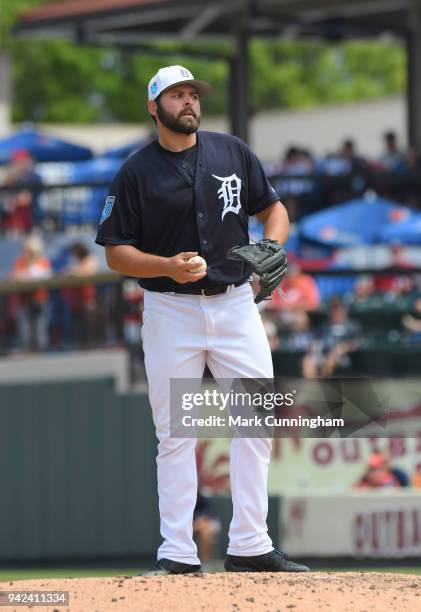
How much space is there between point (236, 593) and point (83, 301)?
7.30m

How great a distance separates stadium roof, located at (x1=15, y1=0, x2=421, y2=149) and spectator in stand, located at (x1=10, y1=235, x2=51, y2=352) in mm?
5084

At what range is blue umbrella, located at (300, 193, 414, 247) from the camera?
1351 centimetres

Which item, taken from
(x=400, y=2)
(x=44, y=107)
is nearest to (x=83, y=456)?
(x=400, y=2)

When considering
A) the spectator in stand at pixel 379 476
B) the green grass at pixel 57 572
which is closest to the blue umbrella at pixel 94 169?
the green grass at pixel 57 572

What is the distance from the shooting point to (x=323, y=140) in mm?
30969

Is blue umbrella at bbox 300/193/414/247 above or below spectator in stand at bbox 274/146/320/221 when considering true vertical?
below

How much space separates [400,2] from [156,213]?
44.4 feet

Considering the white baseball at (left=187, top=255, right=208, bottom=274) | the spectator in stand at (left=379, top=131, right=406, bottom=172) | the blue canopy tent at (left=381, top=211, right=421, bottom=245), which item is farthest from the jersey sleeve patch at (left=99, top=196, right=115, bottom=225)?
the spectator in stand at (left=379, top=131, right=406, bottom=172)

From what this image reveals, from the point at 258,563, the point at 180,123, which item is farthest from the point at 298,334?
the point at 180,123

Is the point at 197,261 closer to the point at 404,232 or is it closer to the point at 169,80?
the point at 169,80

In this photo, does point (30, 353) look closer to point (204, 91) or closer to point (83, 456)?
point (83, 456)

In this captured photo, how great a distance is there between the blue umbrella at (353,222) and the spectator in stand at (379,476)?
2617mm

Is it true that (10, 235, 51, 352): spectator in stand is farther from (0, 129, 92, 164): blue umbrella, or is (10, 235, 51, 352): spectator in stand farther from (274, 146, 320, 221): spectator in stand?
(0, 129, 92, 164): blue umbrella

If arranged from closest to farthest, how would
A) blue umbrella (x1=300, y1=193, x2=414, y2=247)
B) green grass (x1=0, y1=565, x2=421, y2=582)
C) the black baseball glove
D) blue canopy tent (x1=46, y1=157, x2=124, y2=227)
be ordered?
the black baseball glove → green grass (x1=0, y1=565, x2=421, y2=582) → blue umbrella (x1=300, y1=193, x2=414, y2=247) → blue canopy tent (x1=46, y1=157, x2=124, y2=227)
